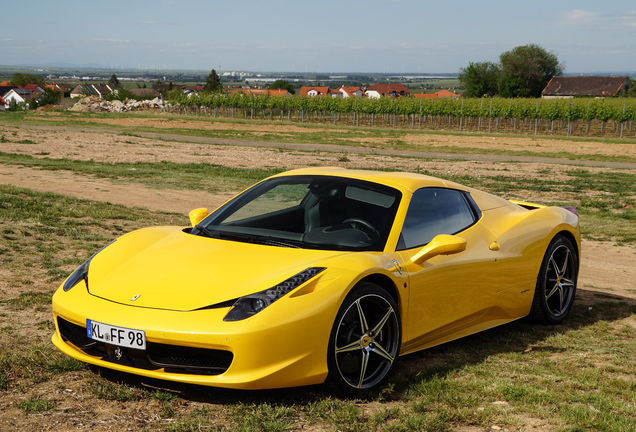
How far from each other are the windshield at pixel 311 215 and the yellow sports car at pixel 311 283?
0.01m

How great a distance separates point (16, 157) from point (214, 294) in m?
19.5

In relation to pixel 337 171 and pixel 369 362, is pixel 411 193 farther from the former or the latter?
pixel 369 362

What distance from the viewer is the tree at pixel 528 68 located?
401 ft

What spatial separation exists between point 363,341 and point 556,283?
2.82m

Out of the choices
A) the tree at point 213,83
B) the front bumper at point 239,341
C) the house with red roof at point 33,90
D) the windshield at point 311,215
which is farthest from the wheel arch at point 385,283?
the house with red roof at point 33,90

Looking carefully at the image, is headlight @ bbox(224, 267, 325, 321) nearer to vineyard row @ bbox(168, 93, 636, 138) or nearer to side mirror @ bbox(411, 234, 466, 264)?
side mirror @ bbox(411, 234, 466, 264)

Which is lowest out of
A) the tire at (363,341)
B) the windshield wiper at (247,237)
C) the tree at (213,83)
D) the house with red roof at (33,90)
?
the tire at (363,341)

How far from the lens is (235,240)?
4.39m

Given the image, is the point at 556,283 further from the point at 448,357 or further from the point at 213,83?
the point at 213,83

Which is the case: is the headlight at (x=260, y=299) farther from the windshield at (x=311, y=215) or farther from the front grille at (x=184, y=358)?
the windshield at (x=311, y=215)

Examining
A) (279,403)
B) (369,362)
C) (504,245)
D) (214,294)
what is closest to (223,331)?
(214,294)

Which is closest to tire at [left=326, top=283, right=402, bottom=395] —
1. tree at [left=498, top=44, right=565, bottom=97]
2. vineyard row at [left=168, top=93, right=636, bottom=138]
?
vineyard row at [left=168, top=93, right=636, bottom=138]

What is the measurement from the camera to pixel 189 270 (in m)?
3.87

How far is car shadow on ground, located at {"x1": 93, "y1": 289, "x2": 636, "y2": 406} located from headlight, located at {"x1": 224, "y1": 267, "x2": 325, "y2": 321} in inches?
21.8
